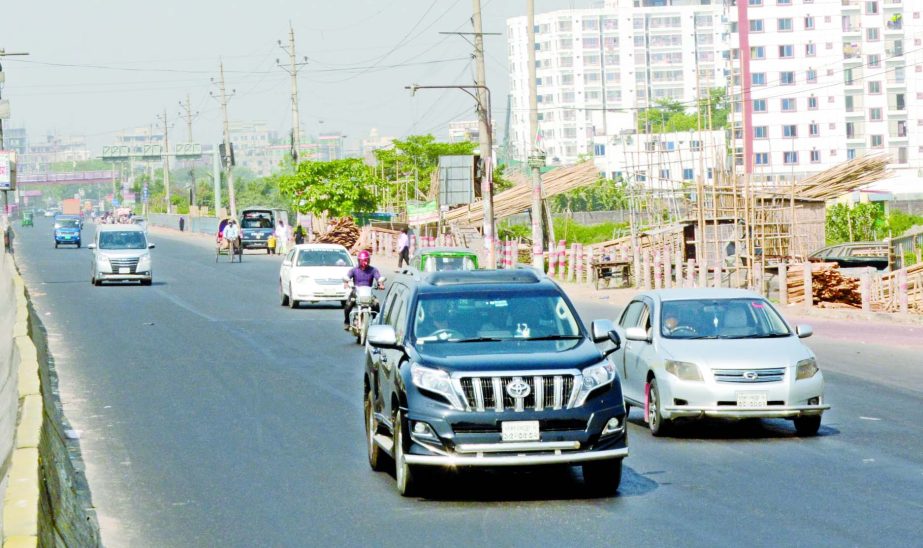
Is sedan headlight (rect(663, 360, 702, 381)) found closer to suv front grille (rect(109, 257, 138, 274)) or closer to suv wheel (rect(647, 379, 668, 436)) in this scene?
suv wheel (rect(647, 379, 668, 436))

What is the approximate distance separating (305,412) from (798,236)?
92.3 feet

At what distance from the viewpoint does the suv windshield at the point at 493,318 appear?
1178 centimetres

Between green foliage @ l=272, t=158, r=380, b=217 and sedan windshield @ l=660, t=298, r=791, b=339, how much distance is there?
214ft

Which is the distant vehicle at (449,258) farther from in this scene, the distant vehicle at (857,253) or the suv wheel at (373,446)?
the suv wheel at (373,446)

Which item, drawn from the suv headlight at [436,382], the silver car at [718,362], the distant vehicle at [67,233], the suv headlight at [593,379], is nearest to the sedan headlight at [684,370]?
the silver car at [718,362]

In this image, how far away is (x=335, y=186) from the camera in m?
80.6

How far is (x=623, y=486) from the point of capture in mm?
11656

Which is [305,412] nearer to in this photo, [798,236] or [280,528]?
[280,528]

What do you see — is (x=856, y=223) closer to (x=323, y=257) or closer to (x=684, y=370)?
(x=323, y=257)

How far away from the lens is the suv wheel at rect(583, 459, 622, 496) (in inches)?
438

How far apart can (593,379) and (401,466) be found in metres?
1.64

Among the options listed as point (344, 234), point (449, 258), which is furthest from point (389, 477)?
point (344, 234)

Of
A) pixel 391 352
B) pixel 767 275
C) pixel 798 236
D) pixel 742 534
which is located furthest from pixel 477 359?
pixel 798 236

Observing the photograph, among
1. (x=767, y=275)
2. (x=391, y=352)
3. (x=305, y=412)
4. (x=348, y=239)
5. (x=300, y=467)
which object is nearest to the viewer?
(x=391, y=352)
